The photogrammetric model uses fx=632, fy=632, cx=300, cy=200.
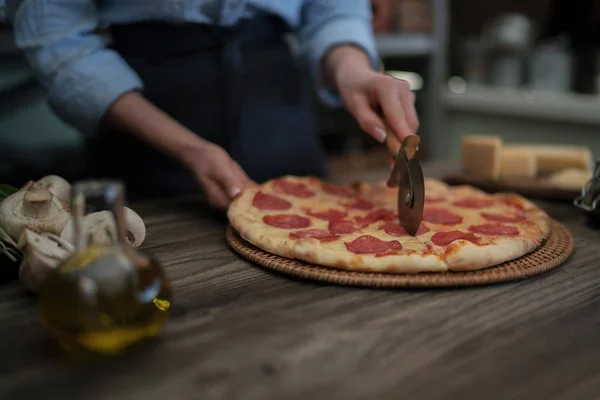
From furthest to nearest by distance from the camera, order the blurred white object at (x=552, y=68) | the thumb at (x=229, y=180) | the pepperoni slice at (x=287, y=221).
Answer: the blurred white object at (x=552, y=68) < the thumb at (x=229, y=180) < the pepperoni slice at (x=287, y=221)

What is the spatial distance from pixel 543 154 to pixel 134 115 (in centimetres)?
111

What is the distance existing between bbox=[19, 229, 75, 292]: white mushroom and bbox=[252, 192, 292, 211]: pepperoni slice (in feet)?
1.48

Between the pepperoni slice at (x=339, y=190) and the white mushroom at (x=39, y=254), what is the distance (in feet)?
2.24

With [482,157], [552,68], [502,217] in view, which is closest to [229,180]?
[502,217]

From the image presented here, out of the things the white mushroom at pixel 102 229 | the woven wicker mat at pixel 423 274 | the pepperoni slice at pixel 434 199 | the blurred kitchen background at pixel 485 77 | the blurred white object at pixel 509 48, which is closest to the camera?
the white mushroom at pixel 102 229

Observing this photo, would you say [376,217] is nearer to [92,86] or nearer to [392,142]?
[392,142]

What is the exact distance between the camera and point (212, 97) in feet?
5.20

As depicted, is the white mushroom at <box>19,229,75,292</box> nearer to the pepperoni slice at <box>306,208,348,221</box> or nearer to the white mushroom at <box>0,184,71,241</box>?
the white mushroom at <box>0,184,71,241</box>

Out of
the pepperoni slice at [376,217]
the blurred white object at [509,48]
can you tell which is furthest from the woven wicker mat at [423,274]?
the blurred white object at [509,48]

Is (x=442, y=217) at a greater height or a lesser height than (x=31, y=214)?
lesser

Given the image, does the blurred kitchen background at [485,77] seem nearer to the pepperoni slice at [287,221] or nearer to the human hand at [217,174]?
the human hand at [217,174]

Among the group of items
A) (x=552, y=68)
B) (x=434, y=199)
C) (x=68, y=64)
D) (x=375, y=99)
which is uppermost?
(x=68, y=64)

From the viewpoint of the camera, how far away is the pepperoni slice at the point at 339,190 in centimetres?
139

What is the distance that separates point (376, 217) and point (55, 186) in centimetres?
57
